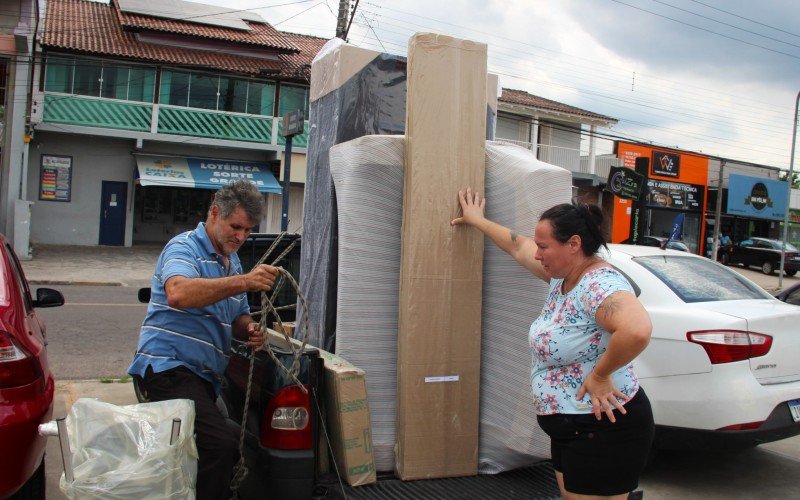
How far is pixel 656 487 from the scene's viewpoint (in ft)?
15.4

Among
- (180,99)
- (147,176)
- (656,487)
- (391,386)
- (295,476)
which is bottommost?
(656,487)

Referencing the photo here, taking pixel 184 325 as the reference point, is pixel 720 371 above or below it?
below

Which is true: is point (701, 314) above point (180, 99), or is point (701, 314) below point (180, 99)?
below

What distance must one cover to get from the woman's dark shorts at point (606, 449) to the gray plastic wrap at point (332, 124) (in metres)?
1.59

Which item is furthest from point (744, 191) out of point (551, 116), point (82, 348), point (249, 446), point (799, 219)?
point (249, 446)

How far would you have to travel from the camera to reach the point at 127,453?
239cm

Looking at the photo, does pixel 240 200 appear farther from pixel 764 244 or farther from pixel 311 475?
pixel 764 244

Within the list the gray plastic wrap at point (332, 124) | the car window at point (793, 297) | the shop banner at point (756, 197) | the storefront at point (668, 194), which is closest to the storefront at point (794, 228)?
the shop banner at point (756, 197)

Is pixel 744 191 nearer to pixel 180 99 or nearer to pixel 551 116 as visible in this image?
pixel 551 116

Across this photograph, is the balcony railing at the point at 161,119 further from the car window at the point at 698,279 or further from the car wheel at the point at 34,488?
the car wheel at the point at 34,488

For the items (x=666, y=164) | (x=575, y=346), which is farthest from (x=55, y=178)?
(x=666, y=164)

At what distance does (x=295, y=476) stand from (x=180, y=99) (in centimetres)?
2302

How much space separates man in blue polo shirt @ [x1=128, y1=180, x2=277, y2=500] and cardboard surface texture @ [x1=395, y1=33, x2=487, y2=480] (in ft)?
2.55

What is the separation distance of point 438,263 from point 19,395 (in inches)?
75.0
